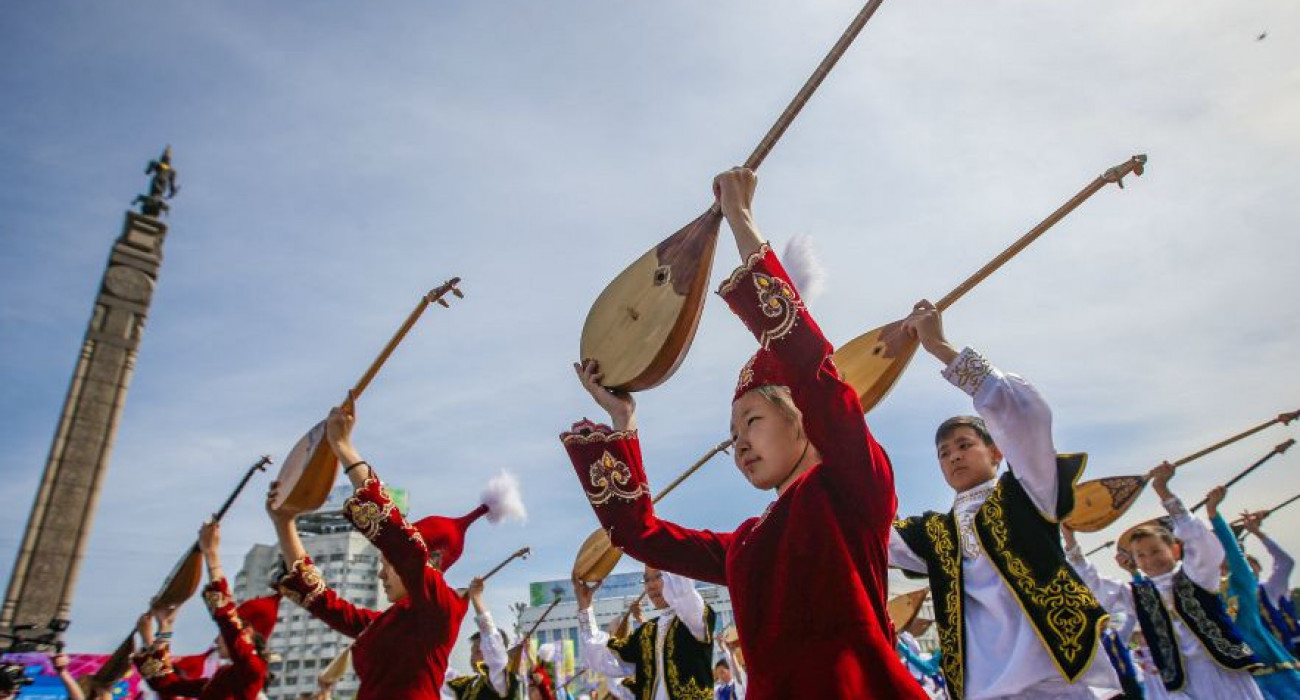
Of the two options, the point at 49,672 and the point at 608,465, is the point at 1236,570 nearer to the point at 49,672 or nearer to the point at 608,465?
the point at 608,465

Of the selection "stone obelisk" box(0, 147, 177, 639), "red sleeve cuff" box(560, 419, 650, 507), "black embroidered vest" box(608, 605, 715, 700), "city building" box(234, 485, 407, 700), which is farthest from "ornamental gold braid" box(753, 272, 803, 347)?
"city building" box(234, 485, 407, 700)

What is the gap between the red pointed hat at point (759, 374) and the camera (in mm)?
2168

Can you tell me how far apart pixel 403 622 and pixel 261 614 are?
10.7 feet

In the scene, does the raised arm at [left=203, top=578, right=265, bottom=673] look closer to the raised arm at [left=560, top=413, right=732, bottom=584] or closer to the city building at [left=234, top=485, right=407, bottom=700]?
the raised arm at [left=560, top=413, right=732, bottom=584]

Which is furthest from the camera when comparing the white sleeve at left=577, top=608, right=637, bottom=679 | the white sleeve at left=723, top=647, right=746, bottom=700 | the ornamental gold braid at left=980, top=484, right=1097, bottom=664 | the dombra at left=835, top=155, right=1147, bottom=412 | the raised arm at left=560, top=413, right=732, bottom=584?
the white sleeve at left=723, top=647, right=746, bottom=700

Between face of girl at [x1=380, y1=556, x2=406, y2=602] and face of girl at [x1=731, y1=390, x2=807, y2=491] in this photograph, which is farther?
face of girl at [x1=380, y1=556, x2=406, y2=602]

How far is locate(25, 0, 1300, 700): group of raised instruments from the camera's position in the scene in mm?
1809

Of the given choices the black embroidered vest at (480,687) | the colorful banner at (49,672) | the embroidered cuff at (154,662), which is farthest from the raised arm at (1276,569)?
the colorful banner at (49,672)

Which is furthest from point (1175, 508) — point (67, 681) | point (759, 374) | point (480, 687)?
point (67, 681)

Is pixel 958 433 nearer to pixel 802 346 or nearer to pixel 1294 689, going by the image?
pixel 802 346

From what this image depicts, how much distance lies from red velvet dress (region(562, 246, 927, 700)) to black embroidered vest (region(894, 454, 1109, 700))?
1173 millimetres

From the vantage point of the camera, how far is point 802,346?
1847 mm

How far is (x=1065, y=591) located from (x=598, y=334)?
5.92 ft

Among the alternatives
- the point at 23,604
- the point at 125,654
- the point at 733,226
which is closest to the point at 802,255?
the point at 733,226
